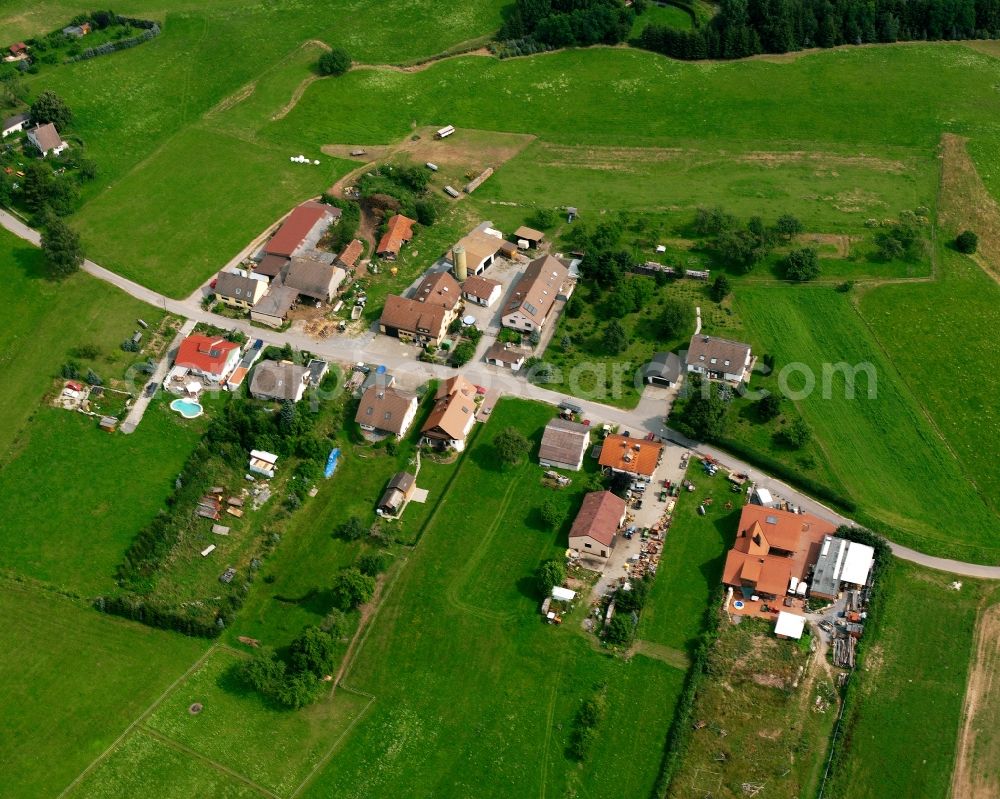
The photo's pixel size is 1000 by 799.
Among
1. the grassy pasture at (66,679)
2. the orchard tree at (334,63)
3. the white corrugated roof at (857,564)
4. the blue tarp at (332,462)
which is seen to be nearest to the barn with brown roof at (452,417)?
the blue tarp at (332,462)

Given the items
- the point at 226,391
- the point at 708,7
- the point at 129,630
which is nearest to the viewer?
the point at 129,630

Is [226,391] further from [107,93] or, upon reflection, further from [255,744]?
[107,93]

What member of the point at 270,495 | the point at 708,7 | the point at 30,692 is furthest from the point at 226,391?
the point at 708,7

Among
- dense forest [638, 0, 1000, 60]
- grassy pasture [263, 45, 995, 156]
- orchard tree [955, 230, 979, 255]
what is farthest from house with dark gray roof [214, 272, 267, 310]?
orchard tree [955, 230, 979, 255]

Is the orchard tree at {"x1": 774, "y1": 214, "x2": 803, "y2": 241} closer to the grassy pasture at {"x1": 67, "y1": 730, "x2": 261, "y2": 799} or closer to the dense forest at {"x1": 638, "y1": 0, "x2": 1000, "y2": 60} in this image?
the dense forest at {"x1": 638, "y1": 0, "x2": 1000, "y2": 60}

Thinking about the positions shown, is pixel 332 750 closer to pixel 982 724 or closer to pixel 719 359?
pixel 982 724

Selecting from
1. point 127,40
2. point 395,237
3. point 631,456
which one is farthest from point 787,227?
point 127,40

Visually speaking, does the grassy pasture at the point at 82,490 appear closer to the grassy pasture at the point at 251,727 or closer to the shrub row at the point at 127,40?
the grassy pasture at the point at 251,727
